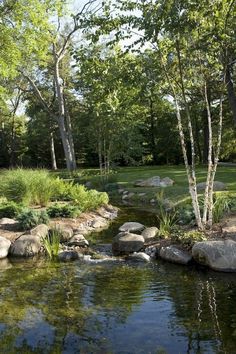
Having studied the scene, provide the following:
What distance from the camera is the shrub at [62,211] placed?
40.0 feet

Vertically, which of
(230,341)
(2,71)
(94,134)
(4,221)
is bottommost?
(230,341)

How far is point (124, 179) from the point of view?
73.8ft

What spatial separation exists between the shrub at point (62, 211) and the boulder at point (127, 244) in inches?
115

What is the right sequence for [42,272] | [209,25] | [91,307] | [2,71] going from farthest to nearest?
[2,71]
[209,25]
[42,272]
[91,307]

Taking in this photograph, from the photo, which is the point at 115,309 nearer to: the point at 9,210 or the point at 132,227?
the point at 132,227

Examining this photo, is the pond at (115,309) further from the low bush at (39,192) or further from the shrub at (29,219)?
the low bush at (39,192)

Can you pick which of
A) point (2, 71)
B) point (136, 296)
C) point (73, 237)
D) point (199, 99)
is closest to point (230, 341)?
point (136, 296)

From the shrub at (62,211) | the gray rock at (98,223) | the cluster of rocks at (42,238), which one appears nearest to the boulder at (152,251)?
the cluster of rocks at (42,238)

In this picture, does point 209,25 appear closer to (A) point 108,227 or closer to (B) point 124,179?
(A) point 108,227

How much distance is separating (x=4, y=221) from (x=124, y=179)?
1176 centimetres

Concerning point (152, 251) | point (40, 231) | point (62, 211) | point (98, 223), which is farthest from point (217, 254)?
point (62, 211)

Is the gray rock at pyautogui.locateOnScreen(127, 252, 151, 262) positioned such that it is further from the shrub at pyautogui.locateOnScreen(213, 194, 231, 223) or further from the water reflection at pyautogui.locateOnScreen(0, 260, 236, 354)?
the shrub at pyautogui.locateOnScreen(213, 194, 231, 223)

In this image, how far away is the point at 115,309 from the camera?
608 cm

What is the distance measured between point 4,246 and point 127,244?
2.74 m
